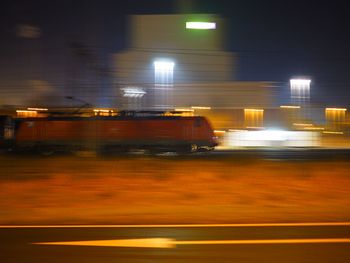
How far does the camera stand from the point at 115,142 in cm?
3431

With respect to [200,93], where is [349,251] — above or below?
below

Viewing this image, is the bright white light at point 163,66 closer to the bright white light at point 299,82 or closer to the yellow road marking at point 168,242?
the bright white light at point 299,82

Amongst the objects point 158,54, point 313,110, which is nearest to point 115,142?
point 313,110

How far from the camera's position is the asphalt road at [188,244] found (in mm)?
7426

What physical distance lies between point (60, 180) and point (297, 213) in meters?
8.32

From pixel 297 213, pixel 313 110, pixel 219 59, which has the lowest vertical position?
pixel 297 213

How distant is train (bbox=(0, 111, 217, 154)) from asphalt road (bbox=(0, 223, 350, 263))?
76.4ft

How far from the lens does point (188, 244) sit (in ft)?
27.1

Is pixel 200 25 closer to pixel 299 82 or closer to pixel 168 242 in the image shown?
pixel 299 82

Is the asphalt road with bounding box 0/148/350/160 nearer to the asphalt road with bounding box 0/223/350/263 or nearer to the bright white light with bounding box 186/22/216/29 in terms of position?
the asphalt road with bounding box 0/223/350/263

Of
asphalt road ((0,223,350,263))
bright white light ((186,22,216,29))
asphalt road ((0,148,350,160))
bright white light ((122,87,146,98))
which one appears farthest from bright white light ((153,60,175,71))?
asphalt road ((0,223,350,263))

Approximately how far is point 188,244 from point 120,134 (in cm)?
2644

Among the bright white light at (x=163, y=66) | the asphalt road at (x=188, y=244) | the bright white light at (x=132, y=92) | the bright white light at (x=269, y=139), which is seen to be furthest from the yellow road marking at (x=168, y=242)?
the bright white light at (x=163, y=66)

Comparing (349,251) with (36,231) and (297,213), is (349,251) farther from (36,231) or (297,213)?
(36,231)
